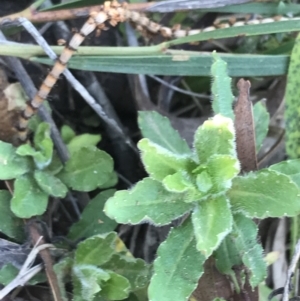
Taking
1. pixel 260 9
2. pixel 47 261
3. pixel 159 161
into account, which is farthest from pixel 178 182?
pixel 260 9

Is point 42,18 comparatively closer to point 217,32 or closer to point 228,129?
point 217,32

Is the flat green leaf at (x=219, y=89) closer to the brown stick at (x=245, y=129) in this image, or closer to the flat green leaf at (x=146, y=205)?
the brown stick at (x=245, y=129)

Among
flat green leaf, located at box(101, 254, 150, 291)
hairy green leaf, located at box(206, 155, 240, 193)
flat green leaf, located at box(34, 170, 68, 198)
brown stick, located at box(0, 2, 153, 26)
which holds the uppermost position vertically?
brown stick, located at box(0, 2, 153, 26)

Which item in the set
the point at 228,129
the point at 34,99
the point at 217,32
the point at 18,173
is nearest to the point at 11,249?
the point at 18,173

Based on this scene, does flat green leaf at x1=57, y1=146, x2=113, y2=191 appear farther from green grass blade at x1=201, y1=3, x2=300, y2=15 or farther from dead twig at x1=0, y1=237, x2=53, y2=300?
green grass blade at x1=201, y1=3, x2=300, y2=15

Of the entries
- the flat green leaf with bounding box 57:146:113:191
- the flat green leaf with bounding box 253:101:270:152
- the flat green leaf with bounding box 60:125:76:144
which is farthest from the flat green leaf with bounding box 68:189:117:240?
the flat green leaf with bounding box 253:101:270:152

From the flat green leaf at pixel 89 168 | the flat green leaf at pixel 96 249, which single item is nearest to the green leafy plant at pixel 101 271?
the flat green leaf at pixel 96 249

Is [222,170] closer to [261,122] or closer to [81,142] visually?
[261,122]
